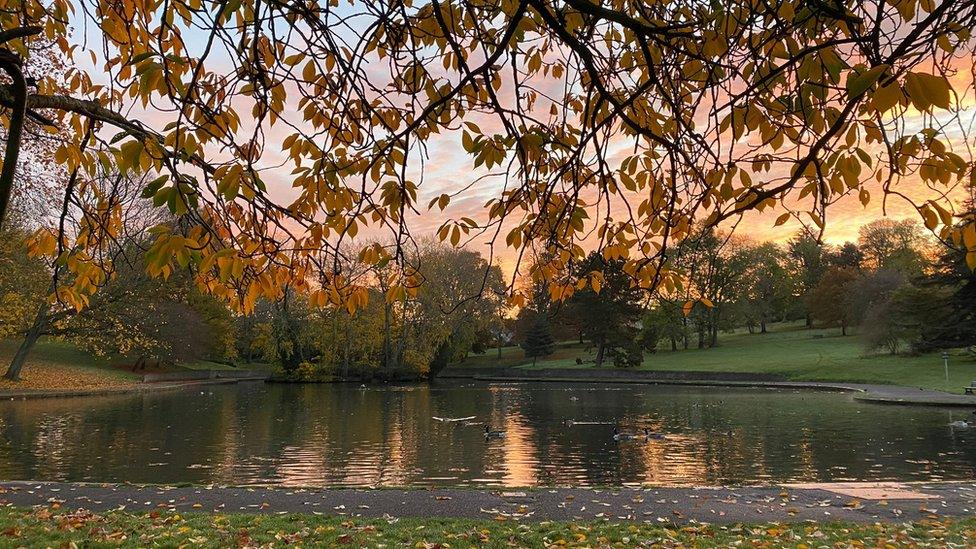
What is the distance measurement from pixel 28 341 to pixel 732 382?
37.1 m

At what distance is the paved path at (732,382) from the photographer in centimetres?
2455

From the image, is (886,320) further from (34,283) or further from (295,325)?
(34,283)

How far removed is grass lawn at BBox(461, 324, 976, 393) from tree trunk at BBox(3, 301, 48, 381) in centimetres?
3515

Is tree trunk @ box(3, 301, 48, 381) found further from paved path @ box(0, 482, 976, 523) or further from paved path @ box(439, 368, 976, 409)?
paved path @ box(439, 368, 976, 409)

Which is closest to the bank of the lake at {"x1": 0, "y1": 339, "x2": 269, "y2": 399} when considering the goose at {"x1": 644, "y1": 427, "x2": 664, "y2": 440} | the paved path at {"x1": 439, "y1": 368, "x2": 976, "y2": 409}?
the paved path at {"x1": 439, "y1": 368, "x2": 976, "y2": 409}

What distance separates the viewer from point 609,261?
151 inches

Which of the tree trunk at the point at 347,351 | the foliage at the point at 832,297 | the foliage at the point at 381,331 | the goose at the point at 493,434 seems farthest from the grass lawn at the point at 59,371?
the foliage at the point at 832,297

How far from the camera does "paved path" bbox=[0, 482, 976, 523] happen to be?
765 cm

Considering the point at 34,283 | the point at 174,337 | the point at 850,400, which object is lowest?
the point at 850,400

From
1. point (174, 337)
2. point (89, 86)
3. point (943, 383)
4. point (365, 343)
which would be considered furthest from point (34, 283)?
point (943, 383)

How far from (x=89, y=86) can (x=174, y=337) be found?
3964 centimetres

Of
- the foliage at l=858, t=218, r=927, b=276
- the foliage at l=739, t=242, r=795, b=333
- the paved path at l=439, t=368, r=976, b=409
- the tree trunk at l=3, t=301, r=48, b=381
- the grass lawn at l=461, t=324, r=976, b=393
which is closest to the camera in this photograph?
the paved path at l=439, t=368, r=976, b=409

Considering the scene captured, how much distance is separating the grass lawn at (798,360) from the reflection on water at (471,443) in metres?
9.79

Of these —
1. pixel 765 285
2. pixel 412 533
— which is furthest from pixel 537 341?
pixel 412 533
